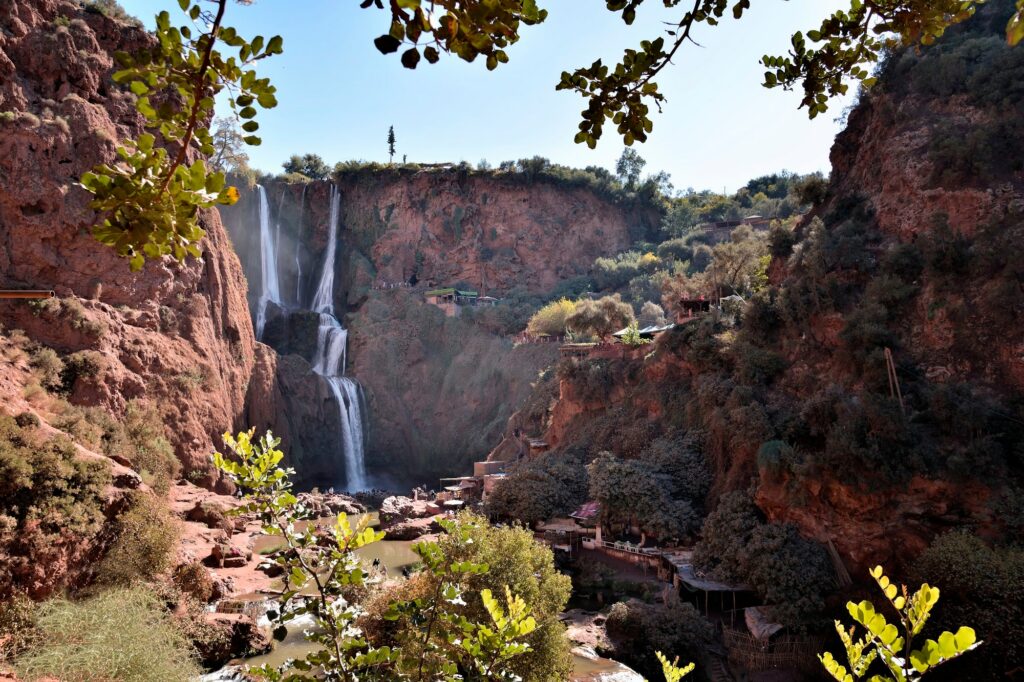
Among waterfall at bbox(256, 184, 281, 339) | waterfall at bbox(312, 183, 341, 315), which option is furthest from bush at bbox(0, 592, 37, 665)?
waterfall at bbox(312, 183, 341, 315)

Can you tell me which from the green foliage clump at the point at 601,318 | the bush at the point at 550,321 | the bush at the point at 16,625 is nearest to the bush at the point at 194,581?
the bush at the point at 16,625

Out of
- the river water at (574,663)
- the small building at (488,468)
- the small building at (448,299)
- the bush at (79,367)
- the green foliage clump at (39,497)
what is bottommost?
the river water at (574,663)

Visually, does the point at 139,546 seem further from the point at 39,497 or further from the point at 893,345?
the point at 893,345

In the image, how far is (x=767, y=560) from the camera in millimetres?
16234

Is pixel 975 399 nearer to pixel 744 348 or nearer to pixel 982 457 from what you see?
pixel 982 457

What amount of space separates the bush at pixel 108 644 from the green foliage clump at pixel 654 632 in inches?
395

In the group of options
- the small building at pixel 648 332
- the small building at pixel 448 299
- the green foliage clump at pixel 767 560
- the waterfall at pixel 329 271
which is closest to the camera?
→ the green foliage clump at pixel 767 560

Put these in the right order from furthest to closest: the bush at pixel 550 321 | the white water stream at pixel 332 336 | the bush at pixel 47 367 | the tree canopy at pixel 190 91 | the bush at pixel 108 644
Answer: the bush at pixel 550 321, the white water stream at pixel 332 336, the bush at pixel 47 367, the bush at pixel 108 644, the tree canopy at pixel 190 91

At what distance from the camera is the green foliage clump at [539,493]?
2433 cm

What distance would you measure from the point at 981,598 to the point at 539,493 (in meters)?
15.0

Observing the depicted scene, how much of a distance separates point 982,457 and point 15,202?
3015 cm

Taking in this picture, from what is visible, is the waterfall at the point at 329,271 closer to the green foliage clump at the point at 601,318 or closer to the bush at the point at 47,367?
the green foliage clump at the point at 601,318

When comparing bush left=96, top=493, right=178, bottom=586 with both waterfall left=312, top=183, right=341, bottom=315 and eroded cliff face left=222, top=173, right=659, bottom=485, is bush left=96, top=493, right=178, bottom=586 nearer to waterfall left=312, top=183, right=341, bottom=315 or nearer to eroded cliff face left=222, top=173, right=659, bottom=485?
eroded cliff face left=222, top=173, right=659, bottom=485

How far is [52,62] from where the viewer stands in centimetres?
2236
